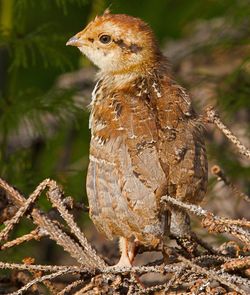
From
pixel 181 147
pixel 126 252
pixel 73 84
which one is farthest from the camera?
pixel 73 84

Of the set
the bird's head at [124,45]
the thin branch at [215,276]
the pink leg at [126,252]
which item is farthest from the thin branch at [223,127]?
the bird's head at [124,45]

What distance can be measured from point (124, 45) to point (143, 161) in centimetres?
107

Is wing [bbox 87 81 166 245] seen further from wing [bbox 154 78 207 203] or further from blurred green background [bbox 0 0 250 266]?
blurred green background [bbox 0 0 250 266]

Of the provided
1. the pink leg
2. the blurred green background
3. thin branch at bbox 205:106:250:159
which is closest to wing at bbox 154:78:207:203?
thin branch at bbox 205:106:250:159

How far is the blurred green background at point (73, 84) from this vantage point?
20.3 ft

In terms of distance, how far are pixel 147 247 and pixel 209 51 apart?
3514 millimetres

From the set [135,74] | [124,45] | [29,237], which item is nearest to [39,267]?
[29,237]

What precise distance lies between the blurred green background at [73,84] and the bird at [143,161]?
48.4 inches

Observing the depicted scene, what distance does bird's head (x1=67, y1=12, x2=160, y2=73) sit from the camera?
495cm

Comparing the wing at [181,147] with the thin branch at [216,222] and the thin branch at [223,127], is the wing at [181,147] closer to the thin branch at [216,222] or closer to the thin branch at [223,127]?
the thin branch at [223,127]

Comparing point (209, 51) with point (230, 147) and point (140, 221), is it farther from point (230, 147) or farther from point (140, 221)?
point (140, 221)

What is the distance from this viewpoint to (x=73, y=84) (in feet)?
25.1

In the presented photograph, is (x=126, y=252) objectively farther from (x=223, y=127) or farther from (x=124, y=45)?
(x=124, y=45)

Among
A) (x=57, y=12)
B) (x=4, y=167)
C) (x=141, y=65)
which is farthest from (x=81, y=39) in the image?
(x=57, y=12)
